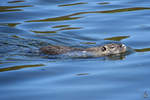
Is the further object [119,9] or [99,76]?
[119,9]

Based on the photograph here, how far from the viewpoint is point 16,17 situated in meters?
15.2

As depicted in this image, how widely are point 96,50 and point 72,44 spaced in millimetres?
1287

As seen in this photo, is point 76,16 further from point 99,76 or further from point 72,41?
point 99,76

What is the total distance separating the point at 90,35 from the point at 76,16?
2.52m

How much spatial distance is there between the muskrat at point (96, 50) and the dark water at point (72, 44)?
0.38m

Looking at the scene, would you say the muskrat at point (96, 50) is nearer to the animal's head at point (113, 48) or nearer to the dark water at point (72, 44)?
the animal's head at point (113, 48)

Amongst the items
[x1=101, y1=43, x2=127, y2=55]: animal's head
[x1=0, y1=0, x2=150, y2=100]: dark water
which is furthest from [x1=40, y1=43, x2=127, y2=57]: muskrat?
[x1=0, y1=0, x2=150, y2=100]: dark water

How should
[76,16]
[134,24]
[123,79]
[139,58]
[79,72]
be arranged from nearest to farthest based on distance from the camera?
1. [123,79]
2. [79,72]
3. [139,58]
4. [134,24]
5. [76,16]

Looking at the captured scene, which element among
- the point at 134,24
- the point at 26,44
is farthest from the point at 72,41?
the point at 134,24

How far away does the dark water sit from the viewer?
314 inches

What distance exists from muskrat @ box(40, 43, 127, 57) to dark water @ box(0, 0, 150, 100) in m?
0.38

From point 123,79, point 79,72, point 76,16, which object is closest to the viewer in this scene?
point 123,79

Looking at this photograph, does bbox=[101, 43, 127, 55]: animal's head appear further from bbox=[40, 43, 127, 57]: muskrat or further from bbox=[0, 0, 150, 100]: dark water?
bbox=[0, 0, 150, 100]: dark water

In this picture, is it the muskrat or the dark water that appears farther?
the muskrat
